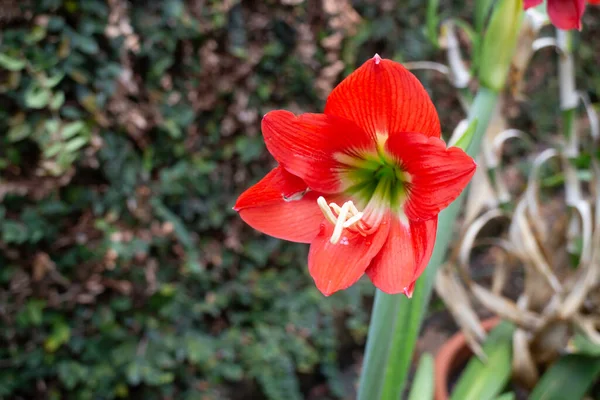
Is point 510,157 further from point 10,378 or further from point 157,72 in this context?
point 10,378

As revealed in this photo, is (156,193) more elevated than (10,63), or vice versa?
(10,63)

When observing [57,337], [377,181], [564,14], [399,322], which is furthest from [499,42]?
[57,337]

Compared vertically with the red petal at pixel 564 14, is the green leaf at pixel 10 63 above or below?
below

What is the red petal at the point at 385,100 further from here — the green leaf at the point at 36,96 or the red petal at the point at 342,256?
the green leaf at the point at 36,96

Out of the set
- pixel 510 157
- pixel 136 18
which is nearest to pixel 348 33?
pixel 136 18

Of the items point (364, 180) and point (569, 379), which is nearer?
point (364, 180)

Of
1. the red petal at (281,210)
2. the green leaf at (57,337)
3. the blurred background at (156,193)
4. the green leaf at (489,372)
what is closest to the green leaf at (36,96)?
the blurred background at (156,193)

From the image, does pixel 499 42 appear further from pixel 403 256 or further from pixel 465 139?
pixel 403 256

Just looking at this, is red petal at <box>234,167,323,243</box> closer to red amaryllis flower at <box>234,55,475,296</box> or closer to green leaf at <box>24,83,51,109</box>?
red amaryllis flower at <box>234,55,475,296</box>
